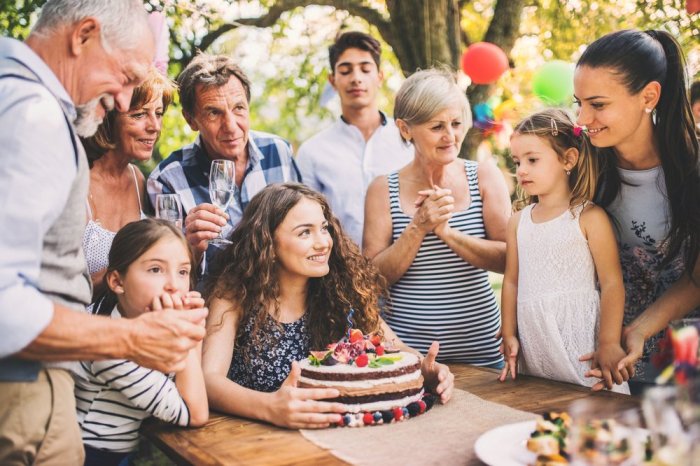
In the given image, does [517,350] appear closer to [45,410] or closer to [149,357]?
[149,357]

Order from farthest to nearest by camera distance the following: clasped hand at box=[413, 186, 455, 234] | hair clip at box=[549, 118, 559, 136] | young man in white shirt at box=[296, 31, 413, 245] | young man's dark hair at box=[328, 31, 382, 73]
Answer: young man's dark hair at box=[328, 31, 382, 73], young man in white shirt at box=[296, 31, 413, 245], clasped hand at box=[413, 186, 455, 234], hair clip at box=[549, 118, 559, 136]

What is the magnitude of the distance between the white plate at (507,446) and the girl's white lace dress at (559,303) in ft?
2.90

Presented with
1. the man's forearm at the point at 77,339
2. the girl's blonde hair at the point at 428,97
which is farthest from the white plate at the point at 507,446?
the girl's blonde hair at the point at 428,97

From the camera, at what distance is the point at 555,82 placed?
16.6ft

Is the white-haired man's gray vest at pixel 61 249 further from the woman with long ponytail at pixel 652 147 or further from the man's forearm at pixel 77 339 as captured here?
the woman with long ponytail at pixel 652 147

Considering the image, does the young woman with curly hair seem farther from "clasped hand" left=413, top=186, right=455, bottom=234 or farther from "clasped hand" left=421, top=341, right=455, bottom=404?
"clasped hand" left=413, top=186, right=455, bottom=234

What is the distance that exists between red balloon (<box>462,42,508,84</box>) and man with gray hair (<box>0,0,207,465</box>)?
178 inches

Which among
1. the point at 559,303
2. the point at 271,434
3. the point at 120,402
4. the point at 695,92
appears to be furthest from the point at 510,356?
the point at 695,92

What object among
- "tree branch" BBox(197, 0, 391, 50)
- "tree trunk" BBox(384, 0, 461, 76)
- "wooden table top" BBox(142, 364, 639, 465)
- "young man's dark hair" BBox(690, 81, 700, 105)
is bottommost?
"wooden table top" BBox(142, 364, 639, 465)

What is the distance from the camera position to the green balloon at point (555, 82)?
504cm

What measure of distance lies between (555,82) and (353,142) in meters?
1.57

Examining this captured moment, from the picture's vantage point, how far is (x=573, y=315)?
2.98m

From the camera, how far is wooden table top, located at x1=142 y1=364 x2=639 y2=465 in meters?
2.15

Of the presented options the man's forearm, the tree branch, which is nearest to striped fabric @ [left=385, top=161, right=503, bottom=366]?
the man's forearm
